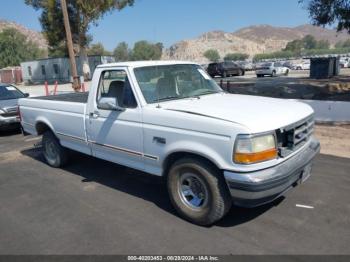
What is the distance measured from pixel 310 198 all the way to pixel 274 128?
1.60 meters

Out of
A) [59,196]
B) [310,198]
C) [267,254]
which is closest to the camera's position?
[267,254]

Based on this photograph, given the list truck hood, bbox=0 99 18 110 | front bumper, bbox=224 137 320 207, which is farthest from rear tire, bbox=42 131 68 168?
truck hood, bbox=0 99 18 110

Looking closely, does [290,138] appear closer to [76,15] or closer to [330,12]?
[330,12]

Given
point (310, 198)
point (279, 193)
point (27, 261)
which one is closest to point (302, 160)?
point (279, 193)

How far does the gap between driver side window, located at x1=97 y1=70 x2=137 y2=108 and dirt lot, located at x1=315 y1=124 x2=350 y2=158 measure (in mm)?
4199

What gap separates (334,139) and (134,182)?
4.60 meters

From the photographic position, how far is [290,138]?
4.05m

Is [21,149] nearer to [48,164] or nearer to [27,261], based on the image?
[48,164]

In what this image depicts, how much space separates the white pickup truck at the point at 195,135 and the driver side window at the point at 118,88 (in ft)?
0.05

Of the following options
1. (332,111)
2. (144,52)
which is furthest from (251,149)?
(144,52)

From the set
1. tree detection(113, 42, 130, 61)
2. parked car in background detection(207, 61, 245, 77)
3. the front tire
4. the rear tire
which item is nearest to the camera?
the front tire

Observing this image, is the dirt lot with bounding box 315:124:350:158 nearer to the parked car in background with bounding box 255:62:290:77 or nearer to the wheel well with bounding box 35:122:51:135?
the wheel well with bounding box 35:122:51:135

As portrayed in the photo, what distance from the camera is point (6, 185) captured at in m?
6.14

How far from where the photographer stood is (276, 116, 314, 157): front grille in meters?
3.94
